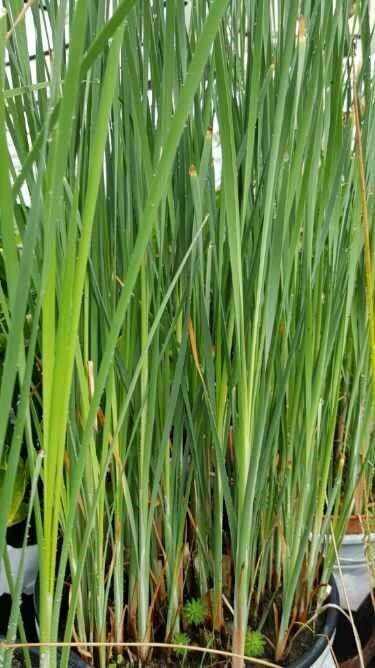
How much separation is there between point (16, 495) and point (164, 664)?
0.62 ft

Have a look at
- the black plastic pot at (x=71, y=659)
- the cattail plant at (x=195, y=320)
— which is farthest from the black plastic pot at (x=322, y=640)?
the black plastic pot at (x=71, y=659)

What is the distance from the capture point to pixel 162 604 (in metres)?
0.62

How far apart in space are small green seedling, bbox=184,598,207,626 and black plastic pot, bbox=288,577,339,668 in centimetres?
8

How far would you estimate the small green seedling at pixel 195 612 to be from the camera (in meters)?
0.60

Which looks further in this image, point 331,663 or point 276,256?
point 331,663

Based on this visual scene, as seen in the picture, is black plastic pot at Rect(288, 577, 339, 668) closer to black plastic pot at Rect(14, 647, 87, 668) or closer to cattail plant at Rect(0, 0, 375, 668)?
cattail plant at Rect(0, 0, 375, 668)

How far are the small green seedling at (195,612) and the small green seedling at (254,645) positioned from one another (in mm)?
40

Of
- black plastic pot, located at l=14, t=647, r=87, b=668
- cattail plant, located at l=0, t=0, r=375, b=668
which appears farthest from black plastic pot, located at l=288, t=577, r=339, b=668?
black plastic pot, located at l=14, t=647, r=87, b=668

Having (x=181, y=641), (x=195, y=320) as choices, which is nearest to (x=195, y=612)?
(x=181, y=641)

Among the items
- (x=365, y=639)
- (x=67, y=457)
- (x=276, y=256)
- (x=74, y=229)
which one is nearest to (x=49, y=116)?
(x=74, y=229)

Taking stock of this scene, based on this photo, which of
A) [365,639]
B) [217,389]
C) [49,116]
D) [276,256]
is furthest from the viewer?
[365,639]

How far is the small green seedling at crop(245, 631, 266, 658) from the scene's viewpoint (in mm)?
587

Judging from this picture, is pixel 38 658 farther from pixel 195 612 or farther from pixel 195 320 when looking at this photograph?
pixel 195 320

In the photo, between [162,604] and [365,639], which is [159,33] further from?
[365,639]
